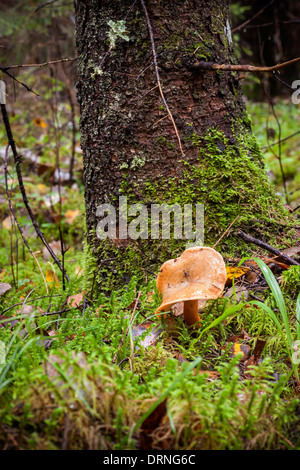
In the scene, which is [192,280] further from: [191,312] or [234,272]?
[234,272]

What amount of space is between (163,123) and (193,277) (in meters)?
1.07

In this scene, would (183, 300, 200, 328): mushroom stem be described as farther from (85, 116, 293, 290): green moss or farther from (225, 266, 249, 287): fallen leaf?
(85, 116, 293, 290): green moss

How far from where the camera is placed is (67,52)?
259 inches

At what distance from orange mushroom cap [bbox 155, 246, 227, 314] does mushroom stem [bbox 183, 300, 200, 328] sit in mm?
65

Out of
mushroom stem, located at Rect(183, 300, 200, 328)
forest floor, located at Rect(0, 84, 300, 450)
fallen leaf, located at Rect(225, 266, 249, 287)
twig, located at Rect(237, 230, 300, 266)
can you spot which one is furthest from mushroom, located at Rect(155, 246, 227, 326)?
twig, located at Rect(237, 230, 300, 266)

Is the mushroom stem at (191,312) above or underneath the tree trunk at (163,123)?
underneath

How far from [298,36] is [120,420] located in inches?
408

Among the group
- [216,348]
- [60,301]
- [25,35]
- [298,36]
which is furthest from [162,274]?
[298,36]

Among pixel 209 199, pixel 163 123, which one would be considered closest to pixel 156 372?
pixel 209 199

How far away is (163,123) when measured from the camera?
85.7 inches

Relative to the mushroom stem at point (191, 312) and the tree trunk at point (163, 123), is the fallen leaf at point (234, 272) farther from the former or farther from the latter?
the mushroom stem at point (191, 312)

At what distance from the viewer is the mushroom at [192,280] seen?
1.52 m

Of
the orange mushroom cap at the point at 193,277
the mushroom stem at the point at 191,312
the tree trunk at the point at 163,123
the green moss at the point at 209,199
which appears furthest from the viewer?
→ the green moss at the point at 209,199

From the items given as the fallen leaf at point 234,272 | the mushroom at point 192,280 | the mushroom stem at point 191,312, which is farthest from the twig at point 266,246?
the mushroom stem at point 191,312
